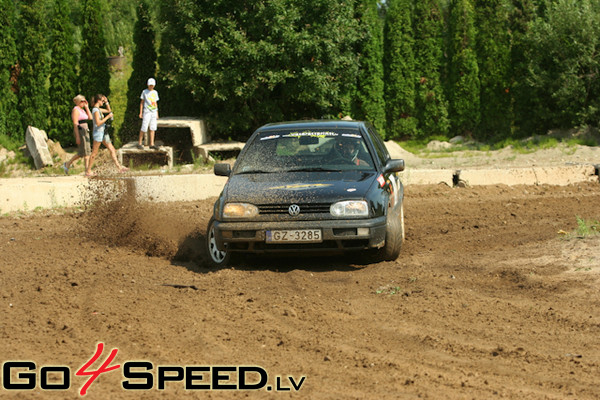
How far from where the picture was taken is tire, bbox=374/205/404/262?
8182 mm

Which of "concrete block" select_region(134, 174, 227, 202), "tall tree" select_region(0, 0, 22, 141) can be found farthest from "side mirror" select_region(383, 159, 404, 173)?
"tall tree" select_region(0, 0, 22, 141)

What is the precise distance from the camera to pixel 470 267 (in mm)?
8133

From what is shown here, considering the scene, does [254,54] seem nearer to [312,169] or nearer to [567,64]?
[567,64]

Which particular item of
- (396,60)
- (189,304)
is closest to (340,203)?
(189,304)

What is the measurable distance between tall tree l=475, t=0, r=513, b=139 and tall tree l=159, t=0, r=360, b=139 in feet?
16.7

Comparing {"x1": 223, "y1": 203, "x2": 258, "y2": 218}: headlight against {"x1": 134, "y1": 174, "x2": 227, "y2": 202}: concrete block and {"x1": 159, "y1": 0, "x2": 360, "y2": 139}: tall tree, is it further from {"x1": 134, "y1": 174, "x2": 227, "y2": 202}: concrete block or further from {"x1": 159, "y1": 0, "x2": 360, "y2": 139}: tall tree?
{"x1": 159, "y1": 0, "x2": 360, "y2": 139}: tall tree

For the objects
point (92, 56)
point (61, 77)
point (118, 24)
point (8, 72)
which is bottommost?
point (61, 77)

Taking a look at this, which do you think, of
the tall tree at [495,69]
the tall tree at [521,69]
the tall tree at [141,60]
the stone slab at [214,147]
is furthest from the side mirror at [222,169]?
the tall tree at [495,69]

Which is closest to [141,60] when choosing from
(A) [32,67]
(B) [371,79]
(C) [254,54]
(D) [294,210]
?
(A) [32,67]

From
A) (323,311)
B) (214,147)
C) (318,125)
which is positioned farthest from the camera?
(214,147)

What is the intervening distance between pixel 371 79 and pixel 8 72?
1030 cm

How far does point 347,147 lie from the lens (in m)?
9.05

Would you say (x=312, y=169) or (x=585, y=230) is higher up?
(x=312, y=169)

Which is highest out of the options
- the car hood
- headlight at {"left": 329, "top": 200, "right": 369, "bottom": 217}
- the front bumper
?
the car hood
